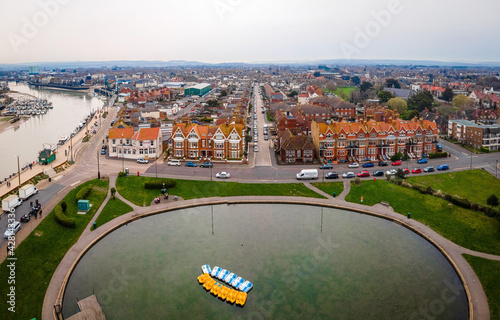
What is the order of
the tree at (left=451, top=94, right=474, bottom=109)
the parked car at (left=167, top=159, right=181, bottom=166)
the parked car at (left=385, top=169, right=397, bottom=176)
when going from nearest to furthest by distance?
the parked car at (left=385, top=169, right=397, bottom=176) < the parked car at (left=167, top=159, right=181, bottom=166) < the tree at (left=451, top=94, right=474, bottom=109)

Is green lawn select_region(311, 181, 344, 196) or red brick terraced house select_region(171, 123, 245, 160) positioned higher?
red brick terraced house select_region(171, 123, 245, 160)

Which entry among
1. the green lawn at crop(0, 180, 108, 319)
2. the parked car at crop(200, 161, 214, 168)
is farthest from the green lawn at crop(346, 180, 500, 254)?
the green lawn at crop(0, 180, 108, 319)

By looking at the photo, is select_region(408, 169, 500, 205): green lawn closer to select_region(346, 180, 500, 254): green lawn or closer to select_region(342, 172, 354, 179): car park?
select_region(346, 180, 500, 254): green lawn

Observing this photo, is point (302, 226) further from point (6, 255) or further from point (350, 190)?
point (6, 255)

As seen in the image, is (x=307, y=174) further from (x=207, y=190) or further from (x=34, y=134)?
(x=34, y=134)

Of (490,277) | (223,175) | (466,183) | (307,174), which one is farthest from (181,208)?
(466,183)

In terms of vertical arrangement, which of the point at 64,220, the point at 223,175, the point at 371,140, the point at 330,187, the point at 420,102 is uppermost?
the point at 420,102

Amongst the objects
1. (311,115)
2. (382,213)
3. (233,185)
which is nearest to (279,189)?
(233,185)
